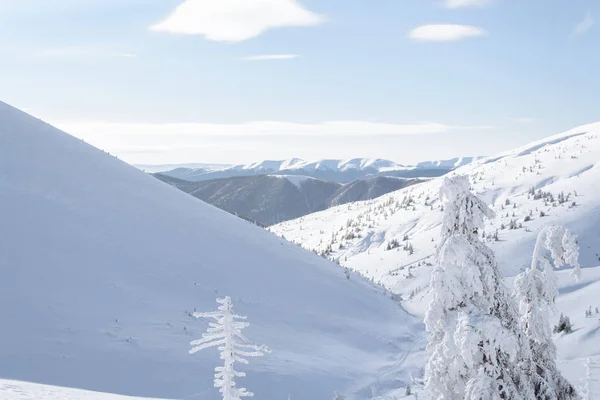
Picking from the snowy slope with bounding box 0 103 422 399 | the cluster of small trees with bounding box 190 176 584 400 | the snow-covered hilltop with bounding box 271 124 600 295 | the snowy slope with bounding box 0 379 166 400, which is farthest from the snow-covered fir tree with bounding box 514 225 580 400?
the snow-covered hilltop with bounding box 271 124 600 295

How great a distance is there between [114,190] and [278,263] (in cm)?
930

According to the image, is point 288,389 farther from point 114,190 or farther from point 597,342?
point 114,190

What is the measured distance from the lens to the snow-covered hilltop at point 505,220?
30.0 m

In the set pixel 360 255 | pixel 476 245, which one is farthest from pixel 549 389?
pixel 360 255

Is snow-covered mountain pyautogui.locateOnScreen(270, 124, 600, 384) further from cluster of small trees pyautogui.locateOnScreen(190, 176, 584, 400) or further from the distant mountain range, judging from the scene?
the distant mountain range

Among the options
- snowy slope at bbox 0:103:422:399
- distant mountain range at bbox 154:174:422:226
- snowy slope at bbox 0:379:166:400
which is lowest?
snowy slope at bbox 0:379:166:400

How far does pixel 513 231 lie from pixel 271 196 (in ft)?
518

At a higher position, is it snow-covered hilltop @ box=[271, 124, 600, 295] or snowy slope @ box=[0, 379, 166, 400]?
snow-covered hilltop @ box=[271, 124, 600, 295]

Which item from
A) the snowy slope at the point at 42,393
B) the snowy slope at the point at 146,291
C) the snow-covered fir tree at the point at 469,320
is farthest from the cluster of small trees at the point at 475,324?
the snowy slope at the point at 146,291

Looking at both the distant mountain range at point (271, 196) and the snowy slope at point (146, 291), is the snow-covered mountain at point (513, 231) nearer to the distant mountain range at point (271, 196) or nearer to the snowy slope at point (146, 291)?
the snowy slope at point (146, 291)

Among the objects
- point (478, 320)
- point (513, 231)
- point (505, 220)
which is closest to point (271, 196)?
point (505, 220)

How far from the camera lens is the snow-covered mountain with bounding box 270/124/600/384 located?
2122cm

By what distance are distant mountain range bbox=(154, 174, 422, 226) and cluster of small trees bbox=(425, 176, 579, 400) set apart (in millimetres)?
168832

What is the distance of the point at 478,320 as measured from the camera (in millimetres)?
5191
